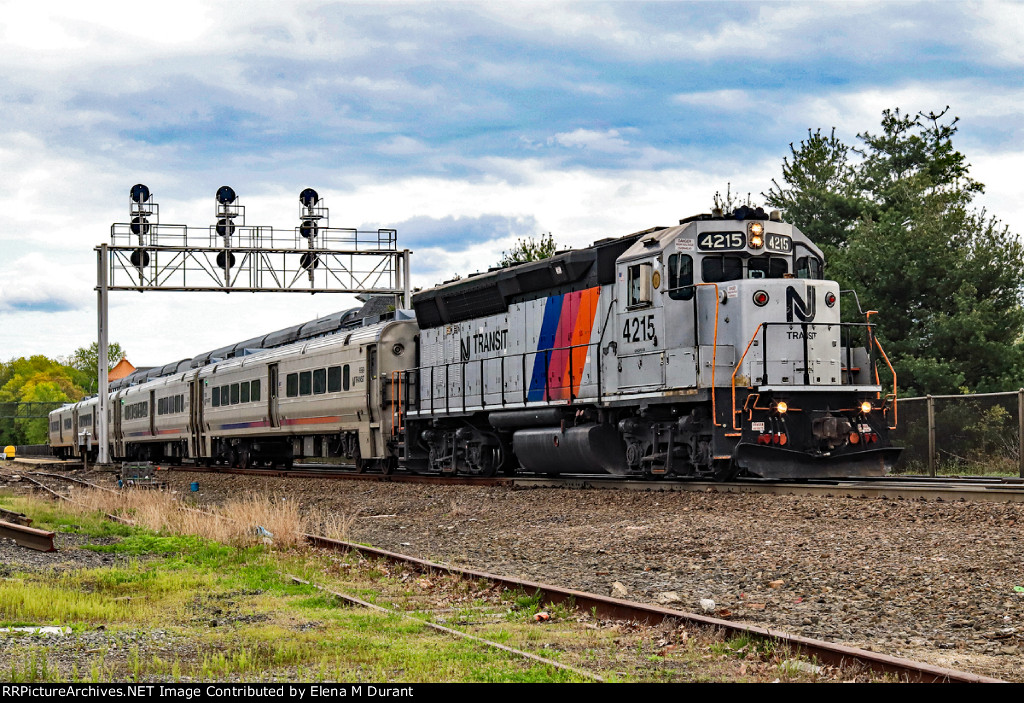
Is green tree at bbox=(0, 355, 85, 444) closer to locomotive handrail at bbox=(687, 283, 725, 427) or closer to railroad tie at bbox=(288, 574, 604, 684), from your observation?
locomotive handrail at bbox=(687, 283, 725, 427)

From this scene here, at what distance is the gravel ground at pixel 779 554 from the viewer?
673cm

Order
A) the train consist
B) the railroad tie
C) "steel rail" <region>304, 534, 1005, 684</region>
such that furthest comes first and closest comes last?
1. the train consist
2. the railroad tie
3. "steel rail" <region>304, 534, 1005, 684</region>

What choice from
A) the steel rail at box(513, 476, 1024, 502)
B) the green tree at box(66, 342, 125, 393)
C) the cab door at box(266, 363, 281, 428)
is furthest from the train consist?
the green tree at box(66, 342, 125, 393)

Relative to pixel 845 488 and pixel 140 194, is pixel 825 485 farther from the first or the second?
pixel 140 194

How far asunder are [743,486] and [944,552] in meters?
5.49

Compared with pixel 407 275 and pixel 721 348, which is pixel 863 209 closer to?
pixel 407 275

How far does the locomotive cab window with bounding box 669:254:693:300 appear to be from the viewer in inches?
616

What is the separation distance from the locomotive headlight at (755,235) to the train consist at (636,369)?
3 centimetres

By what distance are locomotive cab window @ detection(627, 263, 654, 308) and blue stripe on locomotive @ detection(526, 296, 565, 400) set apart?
215 cm

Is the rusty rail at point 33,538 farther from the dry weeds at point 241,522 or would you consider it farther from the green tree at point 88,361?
the green tree at point 88,361

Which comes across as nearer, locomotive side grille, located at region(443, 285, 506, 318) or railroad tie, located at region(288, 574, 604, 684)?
railroad tie, located at region(288, 574, 604, 684)

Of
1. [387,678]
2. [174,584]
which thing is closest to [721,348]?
[174,584]

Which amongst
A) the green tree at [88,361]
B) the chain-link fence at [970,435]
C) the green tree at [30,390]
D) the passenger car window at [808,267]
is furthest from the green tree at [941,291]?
the green tree at [88,361]

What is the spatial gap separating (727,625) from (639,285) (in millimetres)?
9918
